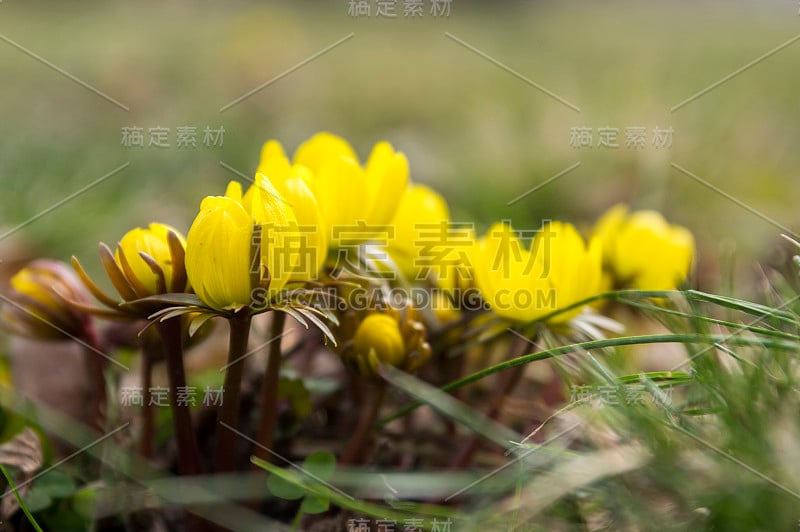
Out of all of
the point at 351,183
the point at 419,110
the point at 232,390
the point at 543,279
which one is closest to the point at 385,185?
the point at 351,183

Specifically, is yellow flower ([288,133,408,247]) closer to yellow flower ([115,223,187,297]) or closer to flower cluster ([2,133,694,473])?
flower cluster ([2,133,694,473])

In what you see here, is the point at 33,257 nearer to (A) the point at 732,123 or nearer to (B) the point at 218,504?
(B) the point at 218,504

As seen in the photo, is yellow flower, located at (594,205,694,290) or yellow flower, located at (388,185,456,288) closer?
yellow flower, located at (388,185,456,288)

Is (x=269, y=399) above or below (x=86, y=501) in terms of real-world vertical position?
above

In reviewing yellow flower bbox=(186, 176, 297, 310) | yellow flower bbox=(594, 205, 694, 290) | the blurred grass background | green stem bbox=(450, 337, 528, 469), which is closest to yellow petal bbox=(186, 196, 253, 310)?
yellow flower bbox=(186, 176, 297, 310)

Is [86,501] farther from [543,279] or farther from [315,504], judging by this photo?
[543,279]

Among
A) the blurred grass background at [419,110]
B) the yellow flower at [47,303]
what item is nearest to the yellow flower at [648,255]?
the blurred grass background at [419,110]

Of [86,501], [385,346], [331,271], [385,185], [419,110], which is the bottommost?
[86,501]
